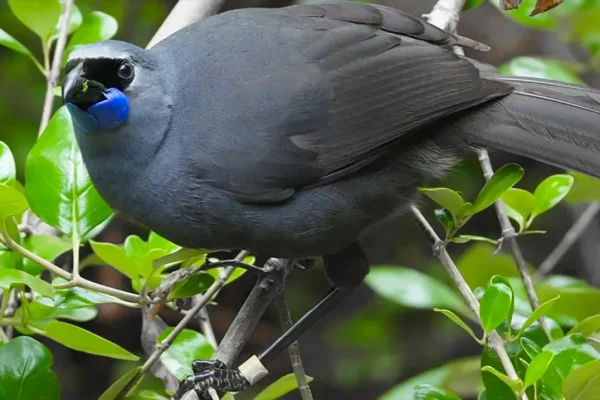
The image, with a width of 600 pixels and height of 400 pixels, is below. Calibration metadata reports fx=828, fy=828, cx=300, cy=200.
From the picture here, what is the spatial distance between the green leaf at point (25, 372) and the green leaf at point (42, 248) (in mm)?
150

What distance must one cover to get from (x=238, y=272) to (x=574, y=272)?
259 centimetres

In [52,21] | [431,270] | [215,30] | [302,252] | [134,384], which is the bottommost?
[431,270]

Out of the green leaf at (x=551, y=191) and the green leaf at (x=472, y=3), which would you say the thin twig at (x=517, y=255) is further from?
the green leaf at (x=472, y=3)

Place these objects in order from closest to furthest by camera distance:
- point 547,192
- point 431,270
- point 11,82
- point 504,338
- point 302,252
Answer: point 504,338 < point 547,192 < point 302,252 < point 11,82 < point 431,270

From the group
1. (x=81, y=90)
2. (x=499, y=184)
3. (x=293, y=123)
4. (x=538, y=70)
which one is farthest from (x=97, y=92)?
(x=538, y=70)

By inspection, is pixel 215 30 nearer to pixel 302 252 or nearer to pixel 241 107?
pixel 241 107

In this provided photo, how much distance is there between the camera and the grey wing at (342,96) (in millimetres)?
1598

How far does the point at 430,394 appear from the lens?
1301 millimetres

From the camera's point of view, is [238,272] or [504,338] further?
[238,272]

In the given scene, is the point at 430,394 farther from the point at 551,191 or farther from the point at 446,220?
the point at 551,191

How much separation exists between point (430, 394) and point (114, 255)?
568 millimetres

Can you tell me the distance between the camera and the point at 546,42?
12.3ft

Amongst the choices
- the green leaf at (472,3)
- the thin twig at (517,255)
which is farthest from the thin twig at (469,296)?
the green leaf at (472,3)

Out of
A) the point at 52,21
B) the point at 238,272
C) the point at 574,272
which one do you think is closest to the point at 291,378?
the point at 238,272
